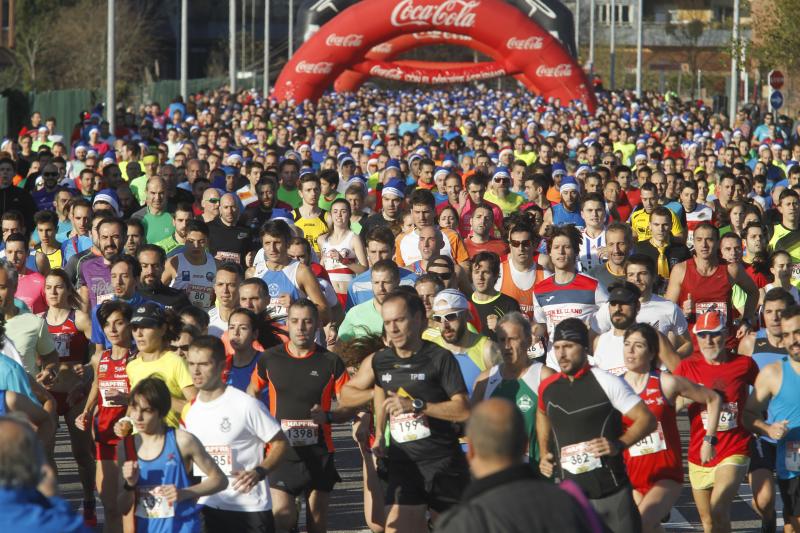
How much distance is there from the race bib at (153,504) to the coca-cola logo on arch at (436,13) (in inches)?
1469

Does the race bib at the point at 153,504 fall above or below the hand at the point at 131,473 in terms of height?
below

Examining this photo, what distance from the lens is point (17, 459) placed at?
4637mm

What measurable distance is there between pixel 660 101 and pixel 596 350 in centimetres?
4489

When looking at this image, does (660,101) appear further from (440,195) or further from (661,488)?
(661,488)

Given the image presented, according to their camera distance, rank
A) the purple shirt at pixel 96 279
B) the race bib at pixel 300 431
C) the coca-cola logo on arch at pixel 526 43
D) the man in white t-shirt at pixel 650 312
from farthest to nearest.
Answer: the coca-cola logo on arch at pixel 526 43, the purple shirt at pixel 96 279, the man in white t-shirt at pixel 650 312, the race bib at pixel 300 431

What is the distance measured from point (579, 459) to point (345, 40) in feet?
123

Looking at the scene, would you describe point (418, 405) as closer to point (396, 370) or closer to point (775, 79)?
point (396, 370)

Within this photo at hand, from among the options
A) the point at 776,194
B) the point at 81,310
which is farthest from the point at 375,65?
the point at 81,310

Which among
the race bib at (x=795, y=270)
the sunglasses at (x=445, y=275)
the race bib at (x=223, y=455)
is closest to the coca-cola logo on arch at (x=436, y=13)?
the race bib at (x=795, y=270)

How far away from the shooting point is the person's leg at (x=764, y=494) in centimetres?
863

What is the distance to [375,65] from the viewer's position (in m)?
52.5

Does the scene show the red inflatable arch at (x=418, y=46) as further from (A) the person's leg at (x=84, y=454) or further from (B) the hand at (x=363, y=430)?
(B) the hand at (x=363, y=430)

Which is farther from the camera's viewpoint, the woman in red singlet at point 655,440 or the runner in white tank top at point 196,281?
the runner in white tank top at point 196,281

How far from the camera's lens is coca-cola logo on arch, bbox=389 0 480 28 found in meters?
A: 43.5
